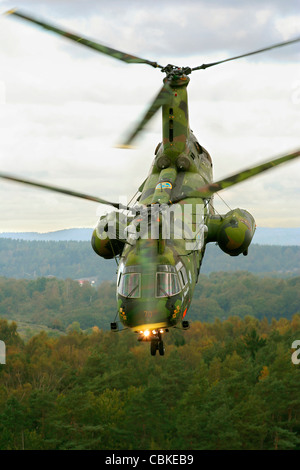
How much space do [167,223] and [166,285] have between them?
13.5ft

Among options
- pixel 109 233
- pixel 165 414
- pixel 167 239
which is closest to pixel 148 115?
pixel 167 239

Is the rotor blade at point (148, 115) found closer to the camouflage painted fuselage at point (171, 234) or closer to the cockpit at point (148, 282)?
the camouflage painted fuselage at point (171, 234)

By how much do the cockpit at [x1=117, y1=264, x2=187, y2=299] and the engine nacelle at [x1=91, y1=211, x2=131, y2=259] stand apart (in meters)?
6.36

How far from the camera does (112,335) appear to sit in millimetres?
194750

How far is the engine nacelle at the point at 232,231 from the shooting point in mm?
46062

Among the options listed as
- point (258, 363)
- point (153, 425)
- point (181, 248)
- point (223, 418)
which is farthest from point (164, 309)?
point (258, 363)

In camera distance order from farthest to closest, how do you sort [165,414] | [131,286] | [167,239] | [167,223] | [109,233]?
[165,414] → [109,233] → [167,239] → [167,223] → [131,286]

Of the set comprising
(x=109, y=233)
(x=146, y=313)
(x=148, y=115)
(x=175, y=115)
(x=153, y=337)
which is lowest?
(x=153, y=337)

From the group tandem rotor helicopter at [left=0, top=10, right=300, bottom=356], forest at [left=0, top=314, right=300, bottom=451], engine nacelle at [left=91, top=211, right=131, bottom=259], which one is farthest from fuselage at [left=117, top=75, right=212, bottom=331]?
forest at [left=0, top=314, right=300, bottom=451]

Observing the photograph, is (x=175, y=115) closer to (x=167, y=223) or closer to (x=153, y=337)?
(x=167, y=223)

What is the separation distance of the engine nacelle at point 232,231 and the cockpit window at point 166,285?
9895mm

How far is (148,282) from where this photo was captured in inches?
1426

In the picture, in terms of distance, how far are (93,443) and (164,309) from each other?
76822mm
